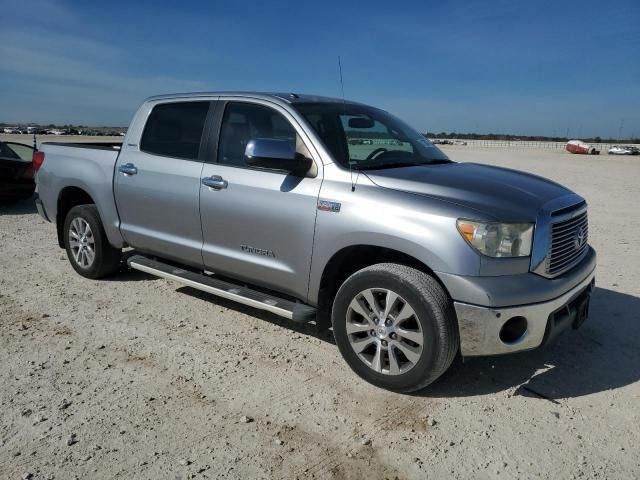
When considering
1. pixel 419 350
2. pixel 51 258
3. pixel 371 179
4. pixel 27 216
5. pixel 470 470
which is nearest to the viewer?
pixel 470 470

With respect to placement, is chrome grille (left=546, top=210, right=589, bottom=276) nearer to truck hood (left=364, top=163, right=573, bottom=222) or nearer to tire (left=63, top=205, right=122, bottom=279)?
truck hood (left=364, top=163, right=573, bottom=222)

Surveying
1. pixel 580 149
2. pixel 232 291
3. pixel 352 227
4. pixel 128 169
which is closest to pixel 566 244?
pixel 352 227

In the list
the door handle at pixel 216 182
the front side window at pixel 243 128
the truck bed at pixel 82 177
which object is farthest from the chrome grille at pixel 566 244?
the truck bed at pixel 82 177

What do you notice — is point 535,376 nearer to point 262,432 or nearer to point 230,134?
point 262,432

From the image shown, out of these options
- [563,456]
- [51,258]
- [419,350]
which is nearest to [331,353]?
[419,350]

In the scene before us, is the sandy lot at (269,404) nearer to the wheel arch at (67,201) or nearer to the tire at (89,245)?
the tire at (89,245)

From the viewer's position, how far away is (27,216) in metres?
10.1

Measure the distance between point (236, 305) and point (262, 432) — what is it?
2183 millimetres

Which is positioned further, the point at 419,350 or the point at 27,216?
the point at 27,216

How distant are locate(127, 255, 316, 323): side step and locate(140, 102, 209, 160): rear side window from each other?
1.02 m

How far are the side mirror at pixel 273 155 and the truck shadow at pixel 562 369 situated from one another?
1.78 meters

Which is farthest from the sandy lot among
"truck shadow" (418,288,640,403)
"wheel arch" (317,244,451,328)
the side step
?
"wheel arch" (317,244,451,328)

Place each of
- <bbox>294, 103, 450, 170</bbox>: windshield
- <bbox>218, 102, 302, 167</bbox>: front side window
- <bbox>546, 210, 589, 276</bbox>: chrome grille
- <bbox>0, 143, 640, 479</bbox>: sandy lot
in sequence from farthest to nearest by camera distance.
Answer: <bbox>218, 102, 302, 167</bbox>: front side window, <bbox>294, 103, 450, 170</bbox>: windshield, <bbox>546, 210, 589, 276</bbox>: chrome grille, <bbox>0, 143, 640, 479</bbox>: sandy lot

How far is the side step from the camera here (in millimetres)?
3855
